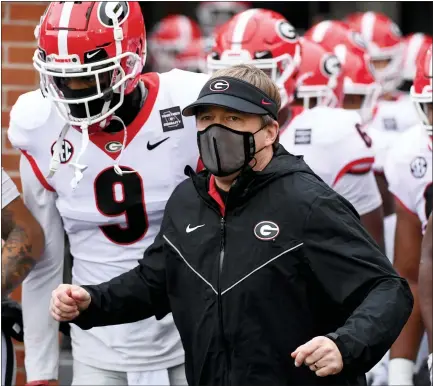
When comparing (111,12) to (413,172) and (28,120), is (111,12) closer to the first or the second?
(28,120)

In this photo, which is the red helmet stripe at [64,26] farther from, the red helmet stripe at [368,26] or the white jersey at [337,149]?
the red helmet stripe at [368,26]

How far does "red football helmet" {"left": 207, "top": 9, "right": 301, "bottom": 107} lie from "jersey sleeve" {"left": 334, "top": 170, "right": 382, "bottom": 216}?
0.49m

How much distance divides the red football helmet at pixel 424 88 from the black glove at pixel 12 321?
1940mm

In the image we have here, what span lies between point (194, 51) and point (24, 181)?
24.7ft

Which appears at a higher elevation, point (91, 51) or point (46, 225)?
point (91, 51)

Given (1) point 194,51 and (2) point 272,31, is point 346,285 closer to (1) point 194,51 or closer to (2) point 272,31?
(2) point 272,31

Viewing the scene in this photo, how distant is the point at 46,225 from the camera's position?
16.1 ft

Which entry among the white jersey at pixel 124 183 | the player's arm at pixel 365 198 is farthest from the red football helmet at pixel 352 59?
the white jersey at pixel 124 183

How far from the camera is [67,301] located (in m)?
3.82

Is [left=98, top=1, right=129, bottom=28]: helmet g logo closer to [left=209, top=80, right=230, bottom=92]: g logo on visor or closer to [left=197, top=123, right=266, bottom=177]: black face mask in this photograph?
[left=209, top=80, right=230, bottom=92]: g logo on visor

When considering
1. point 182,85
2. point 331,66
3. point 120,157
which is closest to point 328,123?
point 331,66

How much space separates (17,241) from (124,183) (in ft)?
1.65

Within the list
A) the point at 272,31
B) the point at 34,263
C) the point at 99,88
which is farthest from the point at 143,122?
the point at 272,31

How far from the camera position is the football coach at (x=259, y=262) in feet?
12.1
